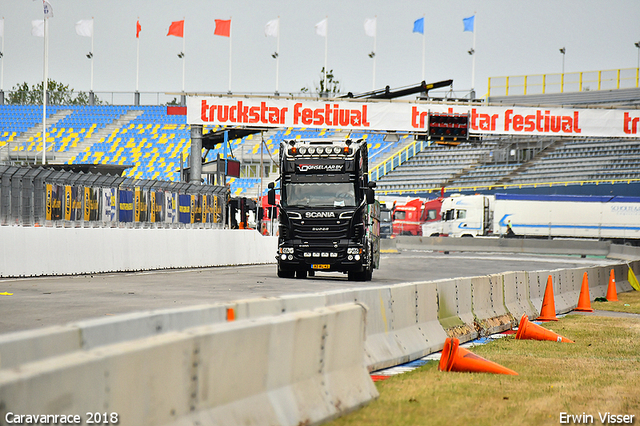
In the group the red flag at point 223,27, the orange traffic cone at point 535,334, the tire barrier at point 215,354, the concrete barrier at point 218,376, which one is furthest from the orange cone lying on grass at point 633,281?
the red flag at point 223,27

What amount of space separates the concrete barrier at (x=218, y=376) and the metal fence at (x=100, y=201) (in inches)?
547

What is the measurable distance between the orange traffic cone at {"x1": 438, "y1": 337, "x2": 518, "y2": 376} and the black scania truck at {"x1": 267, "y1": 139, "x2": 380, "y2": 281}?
13228 millimetres

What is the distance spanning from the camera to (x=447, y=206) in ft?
184

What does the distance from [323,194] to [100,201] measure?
235 inches

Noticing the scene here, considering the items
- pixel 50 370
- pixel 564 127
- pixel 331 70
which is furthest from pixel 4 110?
pixel 50 370

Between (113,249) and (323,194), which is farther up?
(323,194)

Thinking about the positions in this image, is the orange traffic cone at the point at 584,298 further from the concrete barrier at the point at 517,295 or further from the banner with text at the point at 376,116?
the banner with text at the point at 376,116

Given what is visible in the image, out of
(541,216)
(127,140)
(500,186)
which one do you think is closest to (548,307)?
(541,216)

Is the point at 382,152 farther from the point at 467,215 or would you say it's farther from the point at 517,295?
the point at 517,295

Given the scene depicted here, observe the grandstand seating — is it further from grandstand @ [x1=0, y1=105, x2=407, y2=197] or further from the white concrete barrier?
the white concrete barrier

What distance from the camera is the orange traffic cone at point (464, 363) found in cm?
858

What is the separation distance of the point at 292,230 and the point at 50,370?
18.6 metres

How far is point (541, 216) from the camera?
181ft

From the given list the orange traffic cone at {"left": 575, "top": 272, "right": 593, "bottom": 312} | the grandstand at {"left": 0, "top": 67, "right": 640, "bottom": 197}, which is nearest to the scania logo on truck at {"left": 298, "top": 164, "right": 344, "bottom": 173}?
the orange traffic cone at {"left": 575, "top": 272, "right": 593, "bottom": 312}
